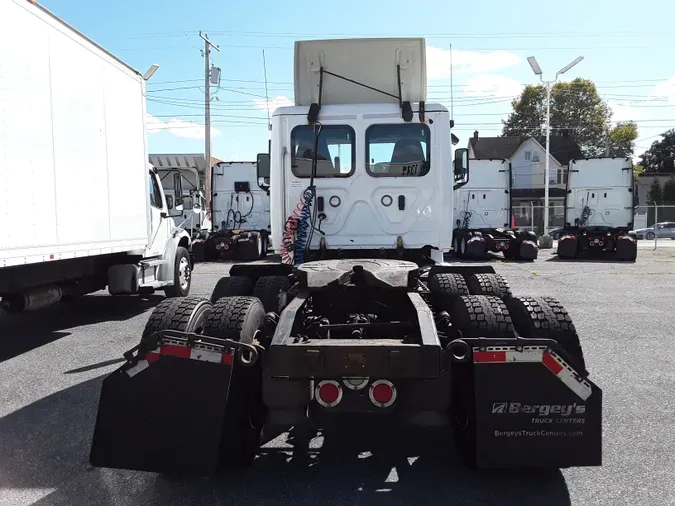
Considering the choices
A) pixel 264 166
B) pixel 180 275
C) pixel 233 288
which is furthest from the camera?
pixel 180 275

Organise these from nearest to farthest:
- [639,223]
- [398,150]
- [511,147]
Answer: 1. [398,150]
2. [639,223]
3. [511,147]

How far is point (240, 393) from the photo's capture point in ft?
11.6

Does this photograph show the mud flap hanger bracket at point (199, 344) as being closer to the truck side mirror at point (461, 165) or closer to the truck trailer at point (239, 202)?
the truck side mirror at point (461, 165)

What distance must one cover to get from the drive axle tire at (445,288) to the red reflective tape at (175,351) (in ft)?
6.91

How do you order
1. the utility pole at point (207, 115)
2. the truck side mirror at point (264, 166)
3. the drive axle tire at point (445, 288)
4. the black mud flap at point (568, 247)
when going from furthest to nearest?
1. the utility pole at point (207, 115)
2. the black mud flap at point (568, 247)
3. the truck side mirror at point (264, 166)
4. the drive axle tire at point (445, 288)

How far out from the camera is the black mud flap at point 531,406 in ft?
10.4

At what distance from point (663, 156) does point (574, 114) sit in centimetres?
1428

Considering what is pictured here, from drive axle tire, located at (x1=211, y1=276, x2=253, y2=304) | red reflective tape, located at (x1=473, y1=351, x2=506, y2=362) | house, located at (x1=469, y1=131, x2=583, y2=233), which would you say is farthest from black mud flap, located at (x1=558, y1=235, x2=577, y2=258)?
house, located at (x1=469, y1=131, x2=583, y2=233)

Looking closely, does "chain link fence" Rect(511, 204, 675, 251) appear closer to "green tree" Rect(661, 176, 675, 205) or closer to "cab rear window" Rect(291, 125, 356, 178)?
"green tree" Rect(661, 176, 675, 205)

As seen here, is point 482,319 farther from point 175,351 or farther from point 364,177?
point 364,177

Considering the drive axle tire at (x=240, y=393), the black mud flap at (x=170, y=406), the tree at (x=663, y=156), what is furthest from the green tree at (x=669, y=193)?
the black mud flap at (x=170, y=406)

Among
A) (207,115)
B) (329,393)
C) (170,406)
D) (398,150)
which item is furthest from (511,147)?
(170,406)

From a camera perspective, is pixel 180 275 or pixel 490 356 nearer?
pixel 490 356

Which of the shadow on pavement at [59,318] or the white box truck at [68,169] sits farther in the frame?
the shadow on pavement at [59,318]
